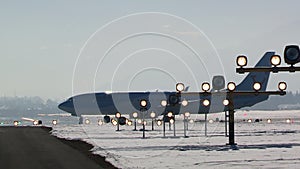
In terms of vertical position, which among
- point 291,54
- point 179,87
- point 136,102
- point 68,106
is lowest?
point 68,106

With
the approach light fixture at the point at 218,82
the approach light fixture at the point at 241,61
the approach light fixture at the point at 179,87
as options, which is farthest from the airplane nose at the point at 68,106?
the approach light fixture at the point at 241,61

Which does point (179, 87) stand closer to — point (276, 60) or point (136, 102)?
point (276, 60)

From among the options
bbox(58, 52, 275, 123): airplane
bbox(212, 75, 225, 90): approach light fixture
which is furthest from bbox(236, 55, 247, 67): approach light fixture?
bbox(58, 52, 275, 123): airplane

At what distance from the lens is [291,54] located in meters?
21.0

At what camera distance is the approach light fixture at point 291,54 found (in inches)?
821

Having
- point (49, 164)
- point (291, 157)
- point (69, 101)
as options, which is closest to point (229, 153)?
point (291, 157)

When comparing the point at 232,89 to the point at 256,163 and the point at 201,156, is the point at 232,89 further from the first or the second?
the point at 256,163

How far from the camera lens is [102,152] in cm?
2781

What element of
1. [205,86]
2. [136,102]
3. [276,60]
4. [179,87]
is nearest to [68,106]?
[136,102]

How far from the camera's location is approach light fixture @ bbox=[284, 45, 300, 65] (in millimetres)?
20859

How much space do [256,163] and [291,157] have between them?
323 cm

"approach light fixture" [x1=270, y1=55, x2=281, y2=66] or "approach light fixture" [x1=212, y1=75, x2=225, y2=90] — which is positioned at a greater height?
"approach light fixture" [x1=270, y1=55, x2=281, y2=66]

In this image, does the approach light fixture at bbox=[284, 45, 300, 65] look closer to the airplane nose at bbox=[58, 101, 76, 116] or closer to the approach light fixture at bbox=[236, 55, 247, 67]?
the approach light fixture at bbox=[236, 55, 247, 67]

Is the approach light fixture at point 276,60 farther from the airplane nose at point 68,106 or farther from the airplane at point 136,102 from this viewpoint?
the airplane nose at point 68,106
